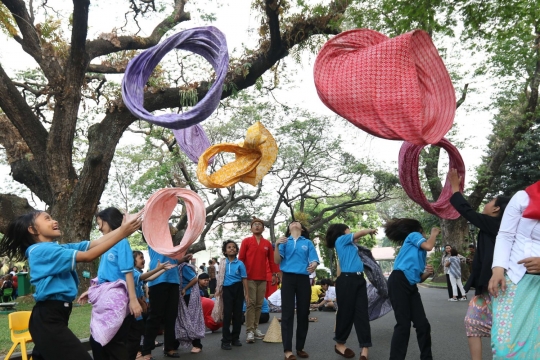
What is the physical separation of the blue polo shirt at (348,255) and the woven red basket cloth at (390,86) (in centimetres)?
221

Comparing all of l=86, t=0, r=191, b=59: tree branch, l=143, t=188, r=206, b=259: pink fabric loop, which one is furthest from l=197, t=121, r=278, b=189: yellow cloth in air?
l=86, t=0, r=191, b=59: tree branch

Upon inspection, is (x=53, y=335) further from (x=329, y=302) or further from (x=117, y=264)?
(x=329, y=302)

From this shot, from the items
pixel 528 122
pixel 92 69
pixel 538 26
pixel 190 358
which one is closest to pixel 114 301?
pixel 190 358

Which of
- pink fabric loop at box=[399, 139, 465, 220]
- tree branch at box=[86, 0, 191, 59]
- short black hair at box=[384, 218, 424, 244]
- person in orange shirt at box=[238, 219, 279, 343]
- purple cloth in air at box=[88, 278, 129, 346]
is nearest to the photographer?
purple cloth in air at box=[88, 278, 129, 346]

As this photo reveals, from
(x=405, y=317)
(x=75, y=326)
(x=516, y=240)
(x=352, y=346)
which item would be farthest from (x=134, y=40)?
(x=516, y=240)

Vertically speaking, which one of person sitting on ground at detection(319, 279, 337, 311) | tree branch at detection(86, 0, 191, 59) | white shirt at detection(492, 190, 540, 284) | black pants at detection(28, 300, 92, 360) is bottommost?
person sitting on ground at detection(319, 279, 337, 311)

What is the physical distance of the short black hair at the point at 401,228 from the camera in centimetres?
593

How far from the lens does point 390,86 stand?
4473 millimetres

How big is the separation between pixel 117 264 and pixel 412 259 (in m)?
2.93

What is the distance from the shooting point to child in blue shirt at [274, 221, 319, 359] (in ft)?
21.2

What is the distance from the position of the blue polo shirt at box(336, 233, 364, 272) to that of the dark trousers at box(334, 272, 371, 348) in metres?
0.08

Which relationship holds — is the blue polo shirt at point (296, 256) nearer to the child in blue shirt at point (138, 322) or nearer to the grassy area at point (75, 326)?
the child in blue shirt at point (138, 322)

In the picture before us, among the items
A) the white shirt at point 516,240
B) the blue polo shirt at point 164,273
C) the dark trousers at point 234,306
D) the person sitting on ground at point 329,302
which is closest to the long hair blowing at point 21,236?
the blue polo shirt at point 164,273

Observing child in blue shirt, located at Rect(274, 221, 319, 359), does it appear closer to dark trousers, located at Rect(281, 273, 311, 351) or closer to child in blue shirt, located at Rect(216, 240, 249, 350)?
dark trousers, located at Rect(281, 273, 311, 351)
